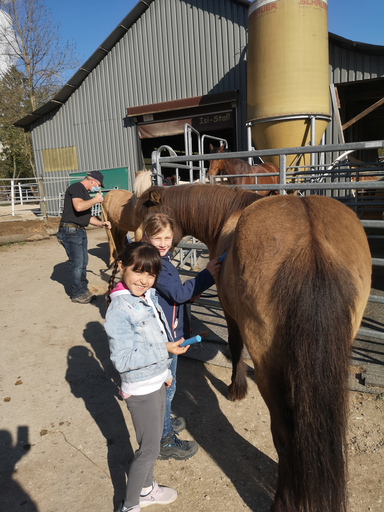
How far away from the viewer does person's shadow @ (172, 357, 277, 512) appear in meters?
1.88

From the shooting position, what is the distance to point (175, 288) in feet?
6.48

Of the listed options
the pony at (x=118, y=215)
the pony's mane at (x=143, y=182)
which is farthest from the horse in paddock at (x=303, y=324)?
the pony at (x=118, y=215)

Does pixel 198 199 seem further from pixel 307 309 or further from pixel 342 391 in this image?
pixel 342 391

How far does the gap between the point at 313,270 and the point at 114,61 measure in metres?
14.3

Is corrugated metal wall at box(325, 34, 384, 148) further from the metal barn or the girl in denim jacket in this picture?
the girl in denim jacket

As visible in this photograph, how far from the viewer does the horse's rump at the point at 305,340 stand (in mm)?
1244

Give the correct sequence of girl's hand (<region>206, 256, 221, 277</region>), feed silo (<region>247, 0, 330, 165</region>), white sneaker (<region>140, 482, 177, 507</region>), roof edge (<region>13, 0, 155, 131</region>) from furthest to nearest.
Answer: roof edge (<region>13, 0, 155, 131</region>)
feed silo (<region>247, 0, 330, 165</region>)
girl's hand (<region>206, 256, 221, 277</region>)
white sneaker (<region>140, 482, 177, 507</region>)

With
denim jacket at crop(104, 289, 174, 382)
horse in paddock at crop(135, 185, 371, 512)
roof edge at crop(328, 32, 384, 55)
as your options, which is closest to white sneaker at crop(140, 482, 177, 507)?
horse in paddock at crop(135, 185, 371, 512)

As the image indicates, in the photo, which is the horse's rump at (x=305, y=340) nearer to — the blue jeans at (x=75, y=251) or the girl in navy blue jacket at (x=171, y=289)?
the girl in navy blue jacket at (x=171, y=289)

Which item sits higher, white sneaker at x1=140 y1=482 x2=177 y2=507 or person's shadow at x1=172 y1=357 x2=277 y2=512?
white sneaker at x1=140 y1=482 x2=177 y2=507

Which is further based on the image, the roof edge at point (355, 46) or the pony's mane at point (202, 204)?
the roof edge at point (355, 46)

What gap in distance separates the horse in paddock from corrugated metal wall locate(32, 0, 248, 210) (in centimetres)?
989

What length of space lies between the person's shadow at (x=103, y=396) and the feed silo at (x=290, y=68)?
5513 mm

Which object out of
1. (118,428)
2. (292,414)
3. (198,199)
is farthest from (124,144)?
(292,414)
